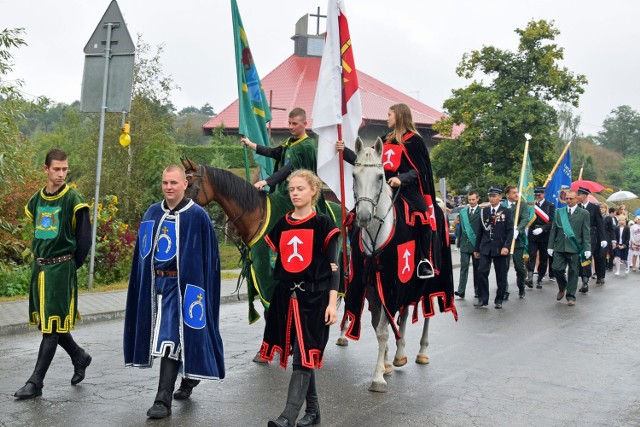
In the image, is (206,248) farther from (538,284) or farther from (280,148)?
(538,284)

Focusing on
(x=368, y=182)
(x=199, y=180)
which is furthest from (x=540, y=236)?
(x=368, y=182)

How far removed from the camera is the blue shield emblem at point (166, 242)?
6527 millimetres

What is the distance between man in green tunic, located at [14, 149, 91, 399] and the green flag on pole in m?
3.17

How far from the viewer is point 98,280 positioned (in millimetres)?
14977

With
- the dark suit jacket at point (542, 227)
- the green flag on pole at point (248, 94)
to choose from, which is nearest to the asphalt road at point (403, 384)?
the green flag on pole at point (248, 94)

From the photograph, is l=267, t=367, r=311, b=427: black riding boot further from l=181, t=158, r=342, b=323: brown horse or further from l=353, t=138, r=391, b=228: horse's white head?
l=181, t=158, r=342, b=323: brown horse

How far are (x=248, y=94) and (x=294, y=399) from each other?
5024mm

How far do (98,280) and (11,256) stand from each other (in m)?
1.63

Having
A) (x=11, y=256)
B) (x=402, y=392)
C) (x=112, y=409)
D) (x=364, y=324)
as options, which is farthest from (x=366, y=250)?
(x=11, y=256)

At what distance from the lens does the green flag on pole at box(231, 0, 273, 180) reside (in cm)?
1013

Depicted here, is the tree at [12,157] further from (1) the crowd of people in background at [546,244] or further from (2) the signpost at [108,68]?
(1) the crowd of people in background at [546,244]

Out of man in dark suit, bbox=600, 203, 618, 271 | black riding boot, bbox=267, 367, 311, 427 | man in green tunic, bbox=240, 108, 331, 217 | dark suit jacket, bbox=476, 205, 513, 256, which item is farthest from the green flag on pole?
man in dark suit, bbox=600, 203, 618, 271

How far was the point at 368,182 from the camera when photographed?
7566 mm

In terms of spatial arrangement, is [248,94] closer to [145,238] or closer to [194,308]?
[145,238]
